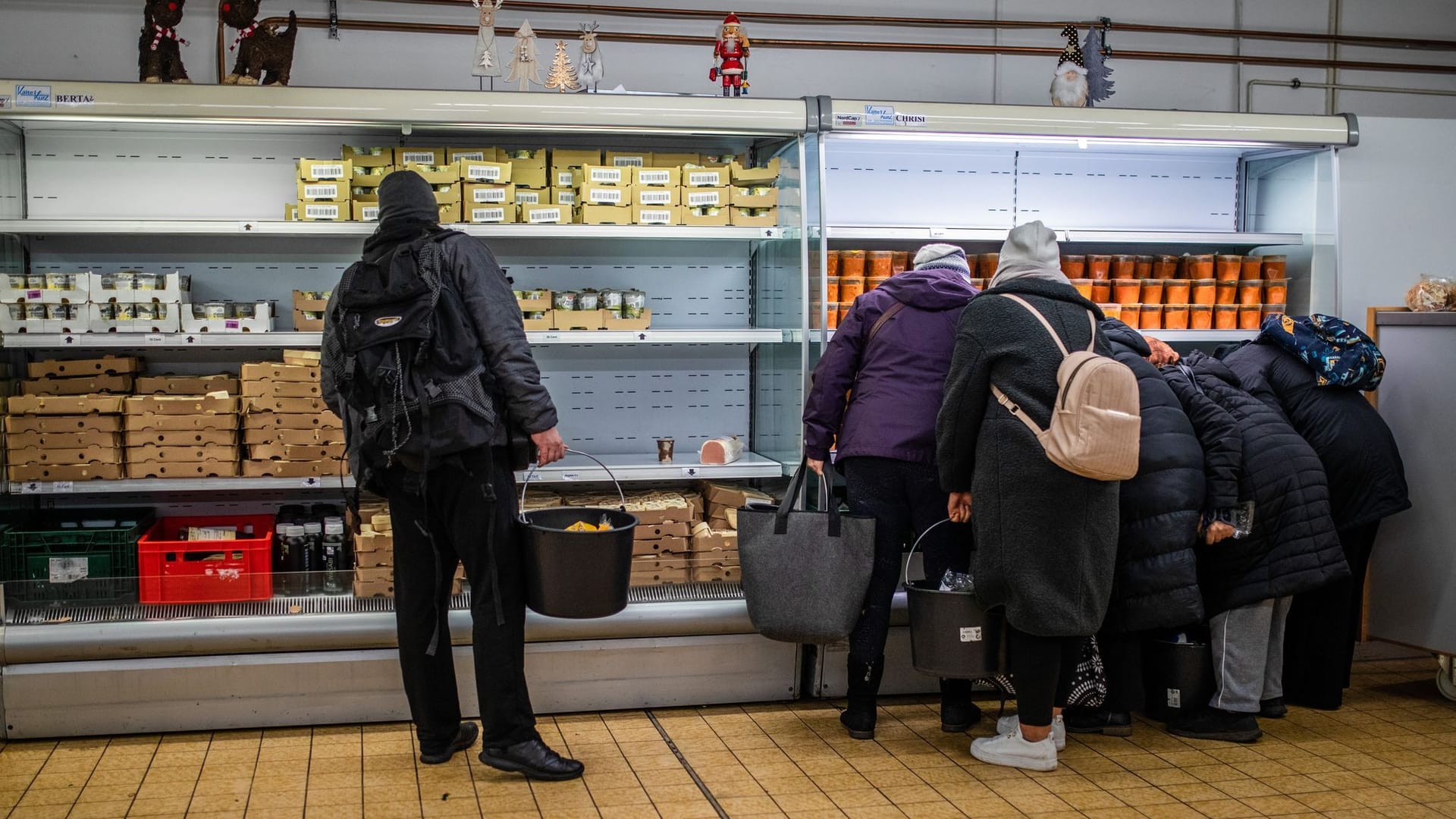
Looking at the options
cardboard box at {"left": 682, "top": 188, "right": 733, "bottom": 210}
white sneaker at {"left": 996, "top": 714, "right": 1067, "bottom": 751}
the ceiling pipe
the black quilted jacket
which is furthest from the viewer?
the ceiling pipe

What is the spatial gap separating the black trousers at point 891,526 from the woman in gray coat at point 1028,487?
0.64 ft

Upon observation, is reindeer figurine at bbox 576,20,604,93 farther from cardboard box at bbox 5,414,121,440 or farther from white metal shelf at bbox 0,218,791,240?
cardboard box at bbox 5,414,121,440

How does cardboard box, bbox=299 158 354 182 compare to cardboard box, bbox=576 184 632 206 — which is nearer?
cardboard box, bbox=299 158 354 182

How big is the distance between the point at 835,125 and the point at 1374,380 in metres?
2.12

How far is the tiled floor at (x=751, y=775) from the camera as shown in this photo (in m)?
3.36

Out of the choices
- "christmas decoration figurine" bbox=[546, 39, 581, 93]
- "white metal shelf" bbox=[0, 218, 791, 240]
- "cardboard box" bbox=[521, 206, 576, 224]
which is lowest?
"white metal shelf" bbox=[0, 218, 791, 240]

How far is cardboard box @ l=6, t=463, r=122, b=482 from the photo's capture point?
13.6 ft

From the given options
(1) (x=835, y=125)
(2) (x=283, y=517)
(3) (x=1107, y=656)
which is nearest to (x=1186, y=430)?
(3) (x=1107, y=656)

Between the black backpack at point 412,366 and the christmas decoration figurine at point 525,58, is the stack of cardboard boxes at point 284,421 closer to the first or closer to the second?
the black backpack at point 412,366

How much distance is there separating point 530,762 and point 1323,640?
9.13 feet

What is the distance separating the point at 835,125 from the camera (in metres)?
4.36

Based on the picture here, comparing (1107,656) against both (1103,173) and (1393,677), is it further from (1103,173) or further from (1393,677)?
(1103,173)

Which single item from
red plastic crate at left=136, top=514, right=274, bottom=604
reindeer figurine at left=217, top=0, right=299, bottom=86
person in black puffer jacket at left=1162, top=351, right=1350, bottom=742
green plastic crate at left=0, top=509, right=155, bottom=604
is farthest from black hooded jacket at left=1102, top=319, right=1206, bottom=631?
green plastic crate at left=0, top=509, right=155, bottom=604

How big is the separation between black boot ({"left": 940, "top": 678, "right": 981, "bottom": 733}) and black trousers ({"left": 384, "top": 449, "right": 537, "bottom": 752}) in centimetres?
141
